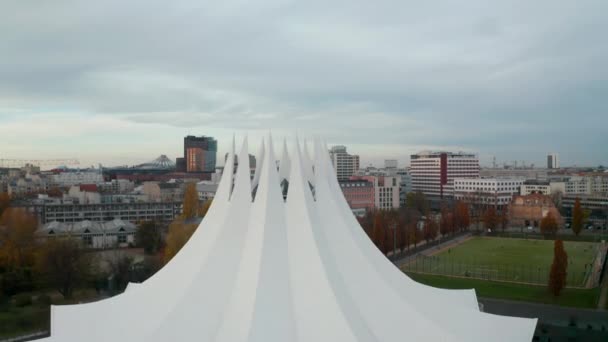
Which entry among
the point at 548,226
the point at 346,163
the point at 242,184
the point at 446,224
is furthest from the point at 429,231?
the point at 346,163

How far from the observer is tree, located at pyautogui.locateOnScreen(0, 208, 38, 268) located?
2594 centimetres

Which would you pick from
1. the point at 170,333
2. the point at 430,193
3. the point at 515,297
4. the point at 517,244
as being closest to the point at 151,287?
the point at 170,333

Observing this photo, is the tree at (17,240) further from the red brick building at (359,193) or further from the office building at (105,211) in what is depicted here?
the red brick building at (359,193)

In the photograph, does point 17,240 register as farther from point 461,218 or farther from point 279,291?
point 461,218

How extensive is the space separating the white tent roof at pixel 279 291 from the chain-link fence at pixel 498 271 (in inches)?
621

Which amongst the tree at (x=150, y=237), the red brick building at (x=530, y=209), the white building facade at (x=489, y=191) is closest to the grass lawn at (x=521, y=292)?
the tree at (x=150, y=237)

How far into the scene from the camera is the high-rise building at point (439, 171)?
76.2 m

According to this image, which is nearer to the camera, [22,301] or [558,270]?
[22,301]

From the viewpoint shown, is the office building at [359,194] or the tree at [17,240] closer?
the tree at [17,240]

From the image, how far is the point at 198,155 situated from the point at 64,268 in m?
96.4

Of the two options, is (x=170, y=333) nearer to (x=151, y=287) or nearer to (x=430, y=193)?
(x=151, y=287)

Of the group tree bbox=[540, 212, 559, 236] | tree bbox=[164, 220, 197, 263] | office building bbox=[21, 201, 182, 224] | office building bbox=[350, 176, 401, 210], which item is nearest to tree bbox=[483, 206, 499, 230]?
tree bbox=[540, 212, 559, 236]

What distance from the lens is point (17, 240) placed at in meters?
28.2

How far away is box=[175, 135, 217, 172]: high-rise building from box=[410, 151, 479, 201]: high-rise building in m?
51.0
